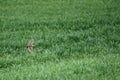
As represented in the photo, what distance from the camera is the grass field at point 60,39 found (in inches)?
405

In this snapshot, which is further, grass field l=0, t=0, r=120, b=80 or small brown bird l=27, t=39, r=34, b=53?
small brown bird l=27, t=39, r=34, b=53

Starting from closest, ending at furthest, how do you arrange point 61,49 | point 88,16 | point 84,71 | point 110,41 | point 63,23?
point 84,71 → point 61,49 → point 110,41 → point 63,23 → point 88,16

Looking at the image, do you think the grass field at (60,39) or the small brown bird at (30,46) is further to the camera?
the small brown bird at (30,46)

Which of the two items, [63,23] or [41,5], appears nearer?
[63,23]

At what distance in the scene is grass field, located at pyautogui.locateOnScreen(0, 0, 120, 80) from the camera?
1030 cm

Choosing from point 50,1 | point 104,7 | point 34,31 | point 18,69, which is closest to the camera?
point 18,69

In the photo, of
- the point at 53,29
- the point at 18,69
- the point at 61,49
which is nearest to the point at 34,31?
the point at 53,29

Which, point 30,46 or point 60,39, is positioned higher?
point 30,46

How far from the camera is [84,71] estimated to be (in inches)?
400

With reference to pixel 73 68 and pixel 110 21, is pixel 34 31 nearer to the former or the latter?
pixel 110 21

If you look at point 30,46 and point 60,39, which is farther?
point 60,39

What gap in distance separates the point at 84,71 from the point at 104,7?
15891 millimetres

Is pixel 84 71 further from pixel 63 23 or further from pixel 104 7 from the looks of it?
pixel 104 7

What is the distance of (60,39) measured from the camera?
54.7ft
